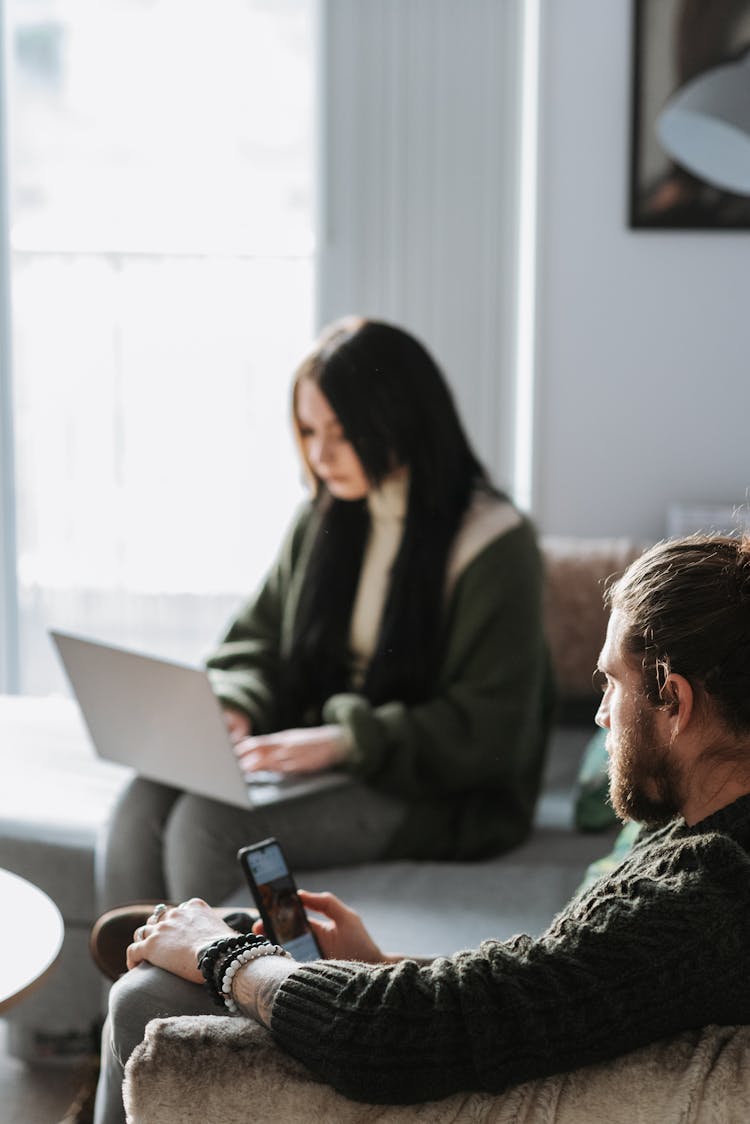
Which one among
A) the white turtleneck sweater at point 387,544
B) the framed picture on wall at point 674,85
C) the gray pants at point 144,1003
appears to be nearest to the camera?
the gray pants at point 144,1003

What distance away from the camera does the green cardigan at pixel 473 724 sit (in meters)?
2.00

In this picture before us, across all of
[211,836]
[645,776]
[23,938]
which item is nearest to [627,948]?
[645,776]

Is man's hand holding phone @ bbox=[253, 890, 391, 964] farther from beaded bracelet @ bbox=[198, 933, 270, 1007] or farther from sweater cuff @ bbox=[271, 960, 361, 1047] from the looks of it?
sweater cuff @ bbox=[271, 960, 361, 1047]

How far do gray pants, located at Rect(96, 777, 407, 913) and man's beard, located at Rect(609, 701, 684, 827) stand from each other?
91cm

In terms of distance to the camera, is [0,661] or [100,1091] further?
[0,661]

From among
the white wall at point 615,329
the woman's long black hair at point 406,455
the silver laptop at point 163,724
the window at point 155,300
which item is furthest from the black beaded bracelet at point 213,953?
the window at point 155,300

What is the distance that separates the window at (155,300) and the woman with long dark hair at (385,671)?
4.52 feet

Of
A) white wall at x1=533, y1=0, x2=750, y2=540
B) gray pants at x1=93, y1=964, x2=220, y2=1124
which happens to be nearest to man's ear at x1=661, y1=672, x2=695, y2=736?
gray pants at x1=93, y1=964, x2=220, y2=1124

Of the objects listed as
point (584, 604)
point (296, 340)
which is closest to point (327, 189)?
point (296, 340)

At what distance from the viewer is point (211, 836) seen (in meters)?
1.89

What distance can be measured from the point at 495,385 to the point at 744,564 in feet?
7.53

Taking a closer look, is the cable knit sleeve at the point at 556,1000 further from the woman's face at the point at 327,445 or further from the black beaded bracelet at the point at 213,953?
the woman's face at the point at 327,445

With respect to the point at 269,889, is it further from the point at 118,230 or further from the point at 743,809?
the point at 118,230

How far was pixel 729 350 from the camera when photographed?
3.16 metres
